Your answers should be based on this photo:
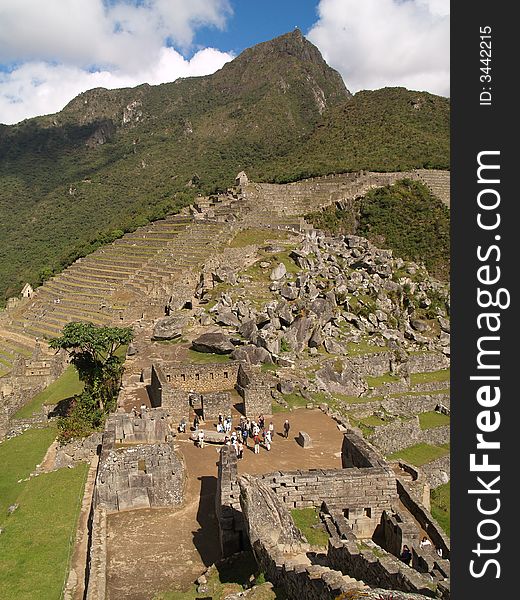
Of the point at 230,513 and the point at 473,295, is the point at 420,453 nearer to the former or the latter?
the point at 230,513

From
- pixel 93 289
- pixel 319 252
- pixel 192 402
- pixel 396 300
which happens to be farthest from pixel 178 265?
pixel 192 402

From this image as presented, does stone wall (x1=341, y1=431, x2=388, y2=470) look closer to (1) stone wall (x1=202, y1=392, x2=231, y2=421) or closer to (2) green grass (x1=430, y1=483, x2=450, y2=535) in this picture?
(2) green grass (x1=430, y1=483, x2=450, y2=535)

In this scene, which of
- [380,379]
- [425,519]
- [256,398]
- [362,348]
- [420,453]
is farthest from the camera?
[362,348]

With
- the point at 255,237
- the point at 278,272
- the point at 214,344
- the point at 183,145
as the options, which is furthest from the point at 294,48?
the point at 214,344

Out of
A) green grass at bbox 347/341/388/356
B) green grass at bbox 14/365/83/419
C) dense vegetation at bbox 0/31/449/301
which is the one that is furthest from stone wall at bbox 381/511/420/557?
dense vegetation at bbox 0/31/449/301

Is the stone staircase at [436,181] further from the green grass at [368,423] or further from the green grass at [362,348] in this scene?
the green grass at [368,423]

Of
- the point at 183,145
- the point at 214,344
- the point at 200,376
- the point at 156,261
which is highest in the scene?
the point at 183,145
